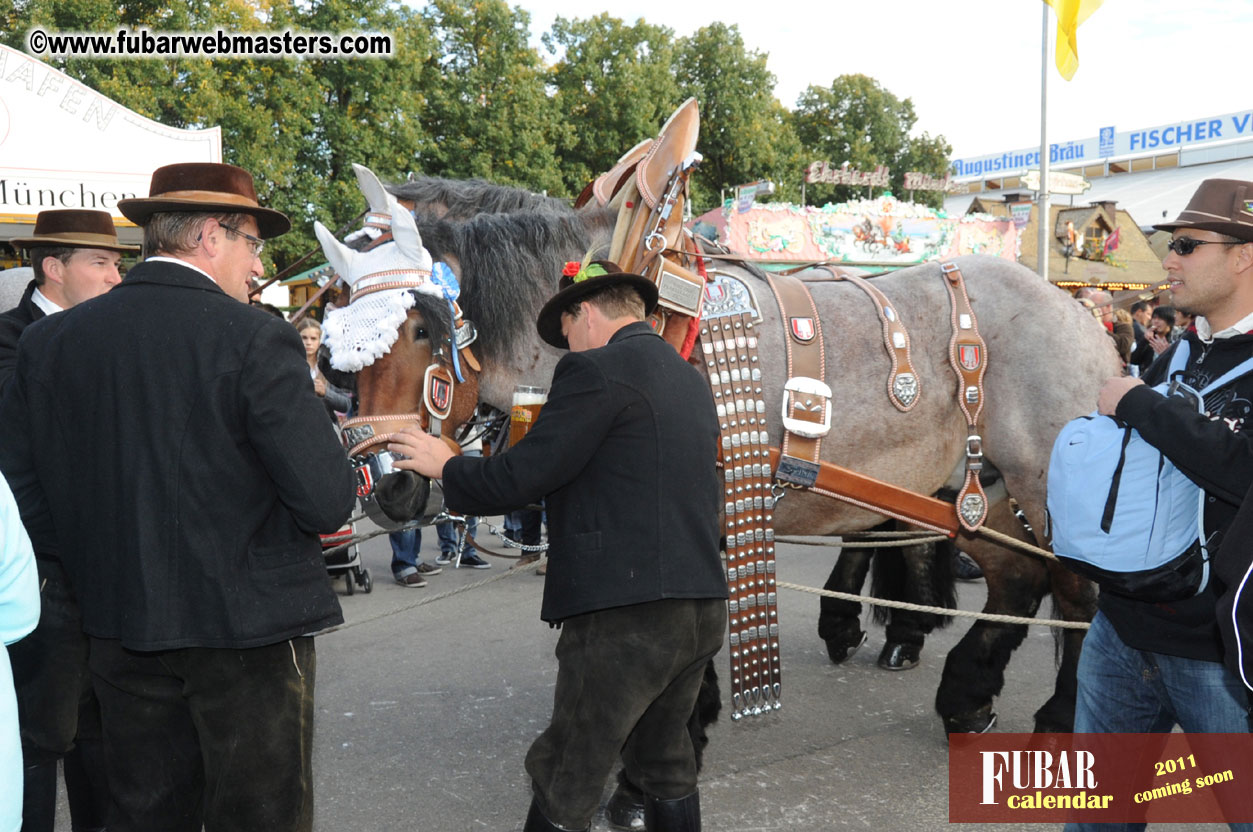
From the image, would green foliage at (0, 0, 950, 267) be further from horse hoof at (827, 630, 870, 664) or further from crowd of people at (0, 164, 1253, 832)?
crowd of people at (0, 164, 1253, 832)

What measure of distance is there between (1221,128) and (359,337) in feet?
208

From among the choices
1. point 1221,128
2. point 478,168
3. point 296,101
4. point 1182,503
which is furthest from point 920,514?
point 1221,128

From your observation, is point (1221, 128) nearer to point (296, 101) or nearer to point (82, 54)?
point (296, 101)

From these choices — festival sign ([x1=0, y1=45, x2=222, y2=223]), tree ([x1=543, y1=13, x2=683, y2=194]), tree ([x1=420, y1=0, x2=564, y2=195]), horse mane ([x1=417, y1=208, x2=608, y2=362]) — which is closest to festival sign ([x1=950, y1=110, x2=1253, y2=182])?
tree ([x1=543, y1=13, x2=683, y2=194])

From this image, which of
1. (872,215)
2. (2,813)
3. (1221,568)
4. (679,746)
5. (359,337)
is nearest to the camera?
(2,813)

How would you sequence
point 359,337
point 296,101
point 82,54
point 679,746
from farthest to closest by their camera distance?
point 296,101, point 82,54, point 359,337, point 679,746

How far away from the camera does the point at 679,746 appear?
2496 millimetres

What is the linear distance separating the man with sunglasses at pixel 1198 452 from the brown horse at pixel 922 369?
125 cm

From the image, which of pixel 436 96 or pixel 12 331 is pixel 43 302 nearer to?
pixel 12 331

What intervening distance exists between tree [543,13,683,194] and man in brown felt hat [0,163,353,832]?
976 inches

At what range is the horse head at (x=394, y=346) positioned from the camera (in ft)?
9.67

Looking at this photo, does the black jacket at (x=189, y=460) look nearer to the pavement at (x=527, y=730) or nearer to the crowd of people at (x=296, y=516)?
the crowd of people at (x=296, y=516)

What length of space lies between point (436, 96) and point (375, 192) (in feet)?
Answer: 71.2

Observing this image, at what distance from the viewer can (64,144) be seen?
11.0 meters
